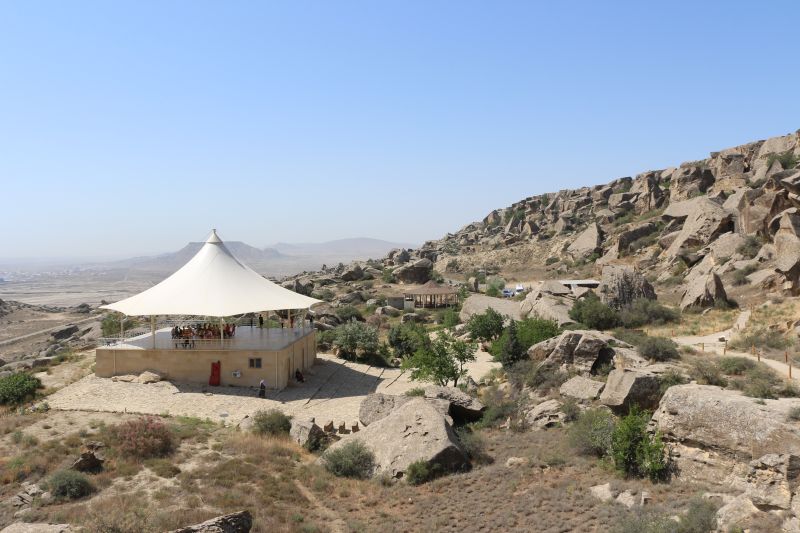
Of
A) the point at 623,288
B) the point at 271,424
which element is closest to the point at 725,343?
the point at 623,288

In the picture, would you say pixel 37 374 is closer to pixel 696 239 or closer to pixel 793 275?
pixel 793 275

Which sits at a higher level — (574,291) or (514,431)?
(574,291)

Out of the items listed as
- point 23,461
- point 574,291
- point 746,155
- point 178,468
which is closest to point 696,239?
point 574,291

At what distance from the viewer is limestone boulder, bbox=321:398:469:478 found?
47.4 ft

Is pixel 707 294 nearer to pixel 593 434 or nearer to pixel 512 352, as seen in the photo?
pixel 512 352

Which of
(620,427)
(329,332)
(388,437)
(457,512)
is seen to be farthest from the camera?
(329,332)

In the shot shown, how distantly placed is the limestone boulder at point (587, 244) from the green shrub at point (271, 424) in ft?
149

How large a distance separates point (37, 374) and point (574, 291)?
27746mm

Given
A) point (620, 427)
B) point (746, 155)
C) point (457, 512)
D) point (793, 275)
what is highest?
point (746, 155)

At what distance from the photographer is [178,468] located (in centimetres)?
1426

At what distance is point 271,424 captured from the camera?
58.0 ft

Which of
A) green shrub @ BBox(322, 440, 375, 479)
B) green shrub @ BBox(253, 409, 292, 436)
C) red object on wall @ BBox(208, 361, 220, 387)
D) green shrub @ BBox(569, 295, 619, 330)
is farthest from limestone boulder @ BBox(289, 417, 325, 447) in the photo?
green shrub @ BBox(569, 295, 619, 330)

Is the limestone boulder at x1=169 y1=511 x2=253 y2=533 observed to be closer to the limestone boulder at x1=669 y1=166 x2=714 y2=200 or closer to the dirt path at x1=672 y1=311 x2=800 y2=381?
the dirt path at x1=672 y1=311 x2=800 y2=381

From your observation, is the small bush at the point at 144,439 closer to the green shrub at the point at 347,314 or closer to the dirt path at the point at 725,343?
the dirt path at the point at 725,343
